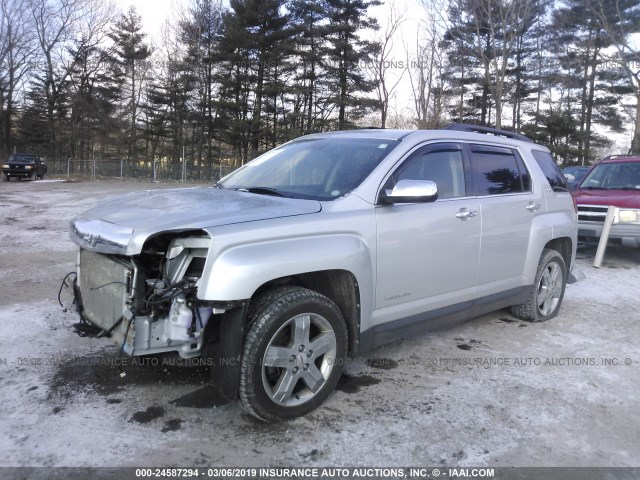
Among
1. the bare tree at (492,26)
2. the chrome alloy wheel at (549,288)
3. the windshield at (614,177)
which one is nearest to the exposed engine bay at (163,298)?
the chrome alloy wheel at (549,288)

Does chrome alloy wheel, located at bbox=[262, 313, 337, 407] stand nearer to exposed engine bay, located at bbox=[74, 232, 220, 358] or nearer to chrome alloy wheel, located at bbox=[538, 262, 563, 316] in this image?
exposed engine bay, located at bbox=[74, 232, 220, 358]

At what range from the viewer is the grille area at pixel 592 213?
28.2 feet

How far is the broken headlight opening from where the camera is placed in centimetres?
289

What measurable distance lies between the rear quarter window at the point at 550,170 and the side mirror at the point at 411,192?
2.51m

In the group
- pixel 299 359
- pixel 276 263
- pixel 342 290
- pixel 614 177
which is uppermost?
pixel 614 177

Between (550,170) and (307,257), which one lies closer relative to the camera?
(307,257)

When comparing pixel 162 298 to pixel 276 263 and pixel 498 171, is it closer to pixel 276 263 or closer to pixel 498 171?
pixel 276 263

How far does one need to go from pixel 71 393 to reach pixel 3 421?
18.1 inches

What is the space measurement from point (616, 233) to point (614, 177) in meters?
1.62

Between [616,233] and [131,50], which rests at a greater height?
[131,50]

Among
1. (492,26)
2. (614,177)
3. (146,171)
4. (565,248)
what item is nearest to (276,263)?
(565,248)

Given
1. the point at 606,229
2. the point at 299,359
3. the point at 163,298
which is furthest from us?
the point at 606,229

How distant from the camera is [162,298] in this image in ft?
9.45

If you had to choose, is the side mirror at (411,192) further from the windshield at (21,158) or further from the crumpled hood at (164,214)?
the windshield at (21,158)
